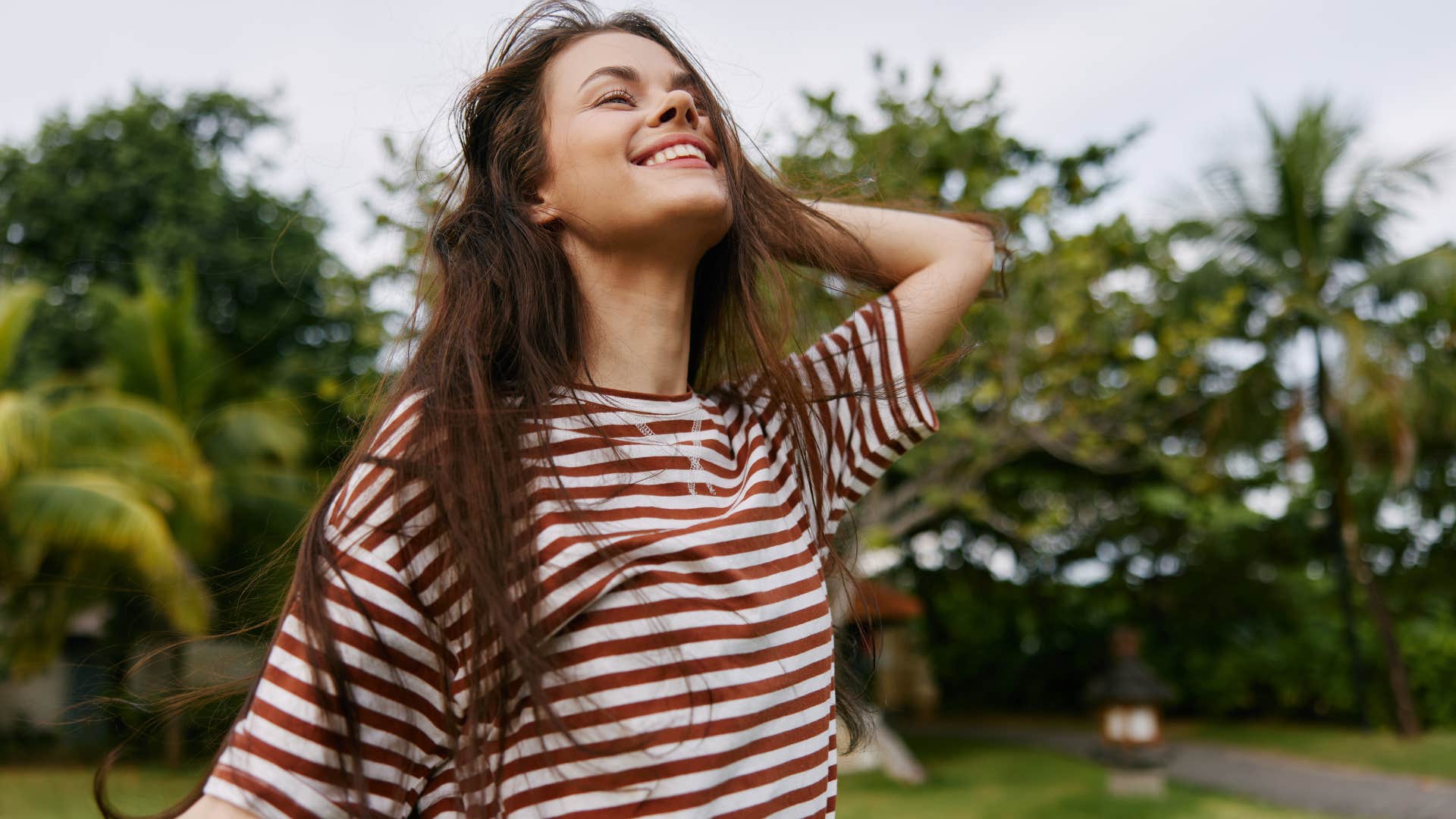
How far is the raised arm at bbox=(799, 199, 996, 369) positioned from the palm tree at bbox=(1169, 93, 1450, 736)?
45.0 ft

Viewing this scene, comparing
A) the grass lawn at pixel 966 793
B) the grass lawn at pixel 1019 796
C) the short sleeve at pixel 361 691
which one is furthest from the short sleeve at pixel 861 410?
the grass lawn at pixel 1019 796

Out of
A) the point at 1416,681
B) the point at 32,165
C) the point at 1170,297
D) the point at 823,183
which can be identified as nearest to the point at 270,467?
the point at 32,165

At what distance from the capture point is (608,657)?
1.13 metres

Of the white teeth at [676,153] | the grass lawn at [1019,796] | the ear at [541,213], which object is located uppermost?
the white teeth at [676,153]

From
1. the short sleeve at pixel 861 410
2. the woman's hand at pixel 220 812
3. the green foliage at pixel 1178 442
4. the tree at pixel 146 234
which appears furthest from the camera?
the tree at pixel 146 234

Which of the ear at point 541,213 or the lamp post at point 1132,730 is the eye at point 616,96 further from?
the lamp post at point 1132,730

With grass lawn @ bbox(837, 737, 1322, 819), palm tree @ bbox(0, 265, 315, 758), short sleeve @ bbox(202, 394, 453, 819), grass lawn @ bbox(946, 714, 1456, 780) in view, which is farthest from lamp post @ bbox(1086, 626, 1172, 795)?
short sleeve @ bbox(202, 394, 453, 819)

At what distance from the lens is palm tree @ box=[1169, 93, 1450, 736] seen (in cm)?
1394

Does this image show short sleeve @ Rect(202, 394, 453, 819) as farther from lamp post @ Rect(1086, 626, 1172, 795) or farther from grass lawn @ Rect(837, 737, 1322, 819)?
lamp post @ Rect(1086, 626, 1172, 795)

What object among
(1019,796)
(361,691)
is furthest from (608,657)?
(1019,796)

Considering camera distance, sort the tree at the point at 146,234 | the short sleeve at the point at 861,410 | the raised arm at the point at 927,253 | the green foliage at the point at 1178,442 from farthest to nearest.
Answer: the tree at the point at 146,234 → the green foliage at the point at 1178,442 → the raised arm at the point at 927,253 → the short sleeve at the point at 861,410

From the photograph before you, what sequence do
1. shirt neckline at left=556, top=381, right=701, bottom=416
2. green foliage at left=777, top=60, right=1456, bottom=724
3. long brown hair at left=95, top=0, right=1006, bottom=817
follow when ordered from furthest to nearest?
green foliage at left=777, top=60, right=1456, bottom=724
shirt neckline at left=556, top=381, right=701, bottom=416
long brown hair at left=95, top=0, right=1006, bottom=817

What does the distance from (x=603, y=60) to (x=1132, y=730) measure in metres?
10.3

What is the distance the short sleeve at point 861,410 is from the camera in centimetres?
153
